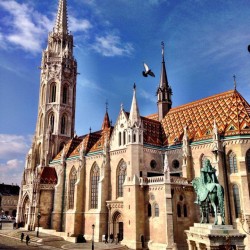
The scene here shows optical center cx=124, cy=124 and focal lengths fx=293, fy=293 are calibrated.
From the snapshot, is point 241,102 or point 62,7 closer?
point 241,102

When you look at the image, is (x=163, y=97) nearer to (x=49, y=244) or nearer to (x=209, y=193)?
(x=49, y=244)

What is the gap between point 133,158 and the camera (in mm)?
34438

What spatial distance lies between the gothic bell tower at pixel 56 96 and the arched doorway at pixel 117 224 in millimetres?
21201

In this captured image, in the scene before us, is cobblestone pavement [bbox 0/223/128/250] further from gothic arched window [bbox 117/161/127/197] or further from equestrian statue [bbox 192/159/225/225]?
equestrian statue [bbox 192/159/225/225]

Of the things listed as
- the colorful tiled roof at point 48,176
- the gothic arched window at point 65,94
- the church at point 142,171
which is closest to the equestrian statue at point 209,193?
the church at point 142,171

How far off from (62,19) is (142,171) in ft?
142

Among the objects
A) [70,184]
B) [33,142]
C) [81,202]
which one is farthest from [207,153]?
[33,142]

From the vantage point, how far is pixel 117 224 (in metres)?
35.9

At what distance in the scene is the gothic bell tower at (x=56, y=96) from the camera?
5494 cm

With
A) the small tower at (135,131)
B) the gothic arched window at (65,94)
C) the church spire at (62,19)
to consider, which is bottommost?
the small tower at (135,131)

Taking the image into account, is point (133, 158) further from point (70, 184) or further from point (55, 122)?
point (55, 122)

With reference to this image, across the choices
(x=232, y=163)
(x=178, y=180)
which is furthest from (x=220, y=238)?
(x=232, y=163)

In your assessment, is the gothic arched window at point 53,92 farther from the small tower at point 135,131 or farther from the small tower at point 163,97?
the small tower at point 135,131

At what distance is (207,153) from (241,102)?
27.1 ft
